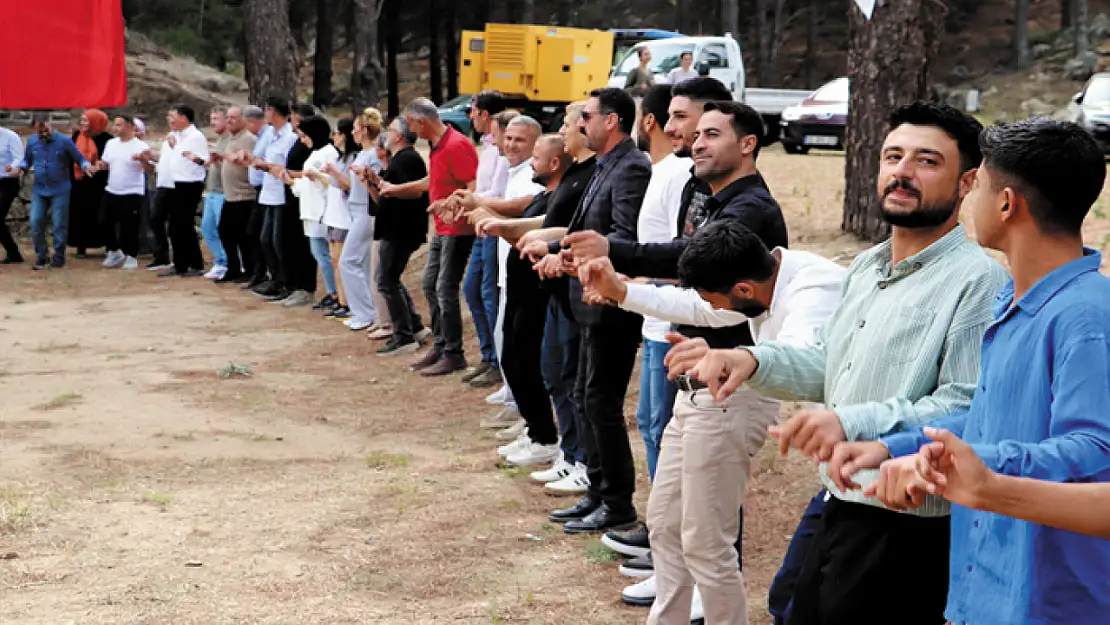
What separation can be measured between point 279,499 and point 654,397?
2520 mm

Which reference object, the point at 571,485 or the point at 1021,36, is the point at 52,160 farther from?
the point at 1021,36

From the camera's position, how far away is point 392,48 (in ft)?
133

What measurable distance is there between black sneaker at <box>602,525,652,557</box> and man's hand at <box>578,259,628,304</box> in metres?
2.06

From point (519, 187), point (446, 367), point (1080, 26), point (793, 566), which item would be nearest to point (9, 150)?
point (446, 367)

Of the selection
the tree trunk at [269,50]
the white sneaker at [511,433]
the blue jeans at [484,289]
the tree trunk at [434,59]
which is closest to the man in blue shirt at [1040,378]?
the white sneaker at [511,433]

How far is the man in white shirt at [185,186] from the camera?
51.1 ft

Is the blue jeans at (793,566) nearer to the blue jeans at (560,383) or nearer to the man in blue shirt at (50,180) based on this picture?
the blue jeans at (560,383)

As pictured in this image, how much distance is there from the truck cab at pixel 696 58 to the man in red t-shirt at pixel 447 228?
14.5 metres

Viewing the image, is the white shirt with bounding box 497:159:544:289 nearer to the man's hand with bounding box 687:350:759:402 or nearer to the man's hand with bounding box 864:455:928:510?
the man's hand with bounding box 687:350:759:402

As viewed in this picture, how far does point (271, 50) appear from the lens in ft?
67.1

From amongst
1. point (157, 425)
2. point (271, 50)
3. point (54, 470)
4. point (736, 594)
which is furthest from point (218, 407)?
point (271, 50)

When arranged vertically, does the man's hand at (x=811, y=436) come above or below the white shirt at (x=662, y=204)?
below

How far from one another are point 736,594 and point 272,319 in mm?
9620

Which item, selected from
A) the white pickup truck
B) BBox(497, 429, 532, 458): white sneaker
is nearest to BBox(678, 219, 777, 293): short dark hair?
BBox(497, 429, 532, 458): white sneaker
